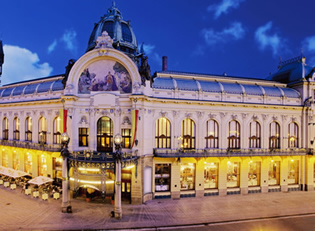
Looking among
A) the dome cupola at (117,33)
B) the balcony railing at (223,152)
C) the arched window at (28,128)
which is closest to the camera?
the balcony railing at (223,152)

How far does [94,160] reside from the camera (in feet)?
66.8

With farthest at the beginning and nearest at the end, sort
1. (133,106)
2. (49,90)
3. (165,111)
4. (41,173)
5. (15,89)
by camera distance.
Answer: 1. (15,89)
2. (41,173)
3. (49,90)
4. (165,111)
5. (133,106)

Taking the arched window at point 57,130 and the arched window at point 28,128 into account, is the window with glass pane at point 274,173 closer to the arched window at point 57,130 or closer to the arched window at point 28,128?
the arched window at point 57,130

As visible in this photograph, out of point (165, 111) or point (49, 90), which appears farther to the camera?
point (49, 90)

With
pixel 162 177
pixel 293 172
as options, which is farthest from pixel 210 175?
pixel 293 172

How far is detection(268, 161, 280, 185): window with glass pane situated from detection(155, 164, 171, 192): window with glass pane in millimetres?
14233

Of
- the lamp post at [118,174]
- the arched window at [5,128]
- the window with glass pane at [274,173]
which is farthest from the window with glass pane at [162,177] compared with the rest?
the arched window at [5,128]

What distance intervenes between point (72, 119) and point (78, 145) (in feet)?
10.5

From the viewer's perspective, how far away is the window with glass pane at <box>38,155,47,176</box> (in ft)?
94.7

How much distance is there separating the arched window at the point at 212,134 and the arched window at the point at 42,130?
2183cm

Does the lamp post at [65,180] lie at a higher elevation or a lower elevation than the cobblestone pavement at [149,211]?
higher

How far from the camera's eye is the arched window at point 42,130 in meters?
28.3

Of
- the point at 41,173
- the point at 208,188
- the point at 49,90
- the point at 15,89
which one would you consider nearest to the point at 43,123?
the point at 49,90

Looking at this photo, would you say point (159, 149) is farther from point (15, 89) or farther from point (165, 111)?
point (15, 89)
